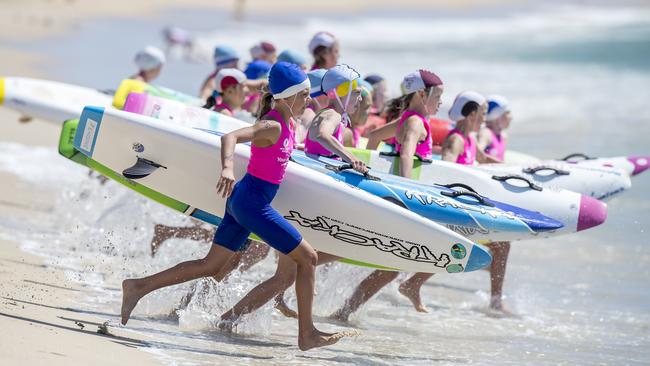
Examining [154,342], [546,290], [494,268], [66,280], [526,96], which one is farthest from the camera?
[526,96]

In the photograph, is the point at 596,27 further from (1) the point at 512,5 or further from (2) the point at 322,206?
(2) the point at 322,206

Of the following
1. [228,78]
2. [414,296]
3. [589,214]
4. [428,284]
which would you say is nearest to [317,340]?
[414,296]

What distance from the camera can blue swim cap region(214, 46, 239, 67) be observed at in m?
11.7

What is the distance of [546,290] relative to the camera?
32.1 feet

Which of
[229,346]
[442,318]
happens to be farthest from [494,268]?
[229,346]

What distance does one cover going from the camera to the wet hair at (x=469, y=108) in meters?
8.87

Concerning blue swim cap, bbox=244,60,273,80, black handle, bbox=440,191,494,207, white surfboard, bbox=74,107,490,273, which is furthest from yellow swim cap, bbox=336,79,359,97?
blue swim cap, bbox=244,60,273,80

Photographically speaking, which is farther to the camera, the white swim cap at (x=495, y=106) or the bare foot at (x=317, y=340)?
the white swim cap at (x=495, y=106)

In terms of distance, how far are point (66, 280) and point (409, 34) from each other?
1276 inches

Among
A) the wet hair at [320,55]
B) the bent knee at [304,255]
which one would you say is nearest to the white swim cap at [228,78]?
the wet hair at [320,55]

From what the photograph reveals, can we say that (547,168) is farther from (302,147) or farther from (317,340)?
(317,340)

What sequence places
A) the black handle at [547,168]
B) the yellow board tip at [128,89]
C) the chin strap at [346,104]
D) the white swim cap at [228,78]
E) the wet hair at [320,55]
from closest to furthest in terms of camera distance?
the chin strap at [346,104], the white swim cap at [228,78], the black handle at [547,168], the wet hair at [320,55], the yellow board tip at [128,89]

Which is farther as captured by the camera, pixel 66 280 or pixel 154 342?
pixel 66 280

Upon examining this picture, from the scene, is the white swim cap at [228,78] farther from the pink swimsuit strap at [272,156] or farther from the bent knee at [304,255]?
the bent knee at [304,255]
